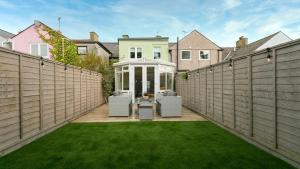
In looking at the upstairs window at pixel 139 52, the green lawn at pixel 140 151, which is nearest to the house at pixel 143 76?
the upstairs window at pixel 139 52

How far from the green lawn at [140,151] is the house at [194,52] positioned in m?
15.9

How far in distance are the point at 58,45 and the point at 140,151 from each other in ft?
54.6

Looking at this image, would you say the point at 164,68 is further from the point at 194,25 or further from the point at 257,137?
the point at 257,137

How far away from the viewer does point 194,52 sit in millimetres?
22312

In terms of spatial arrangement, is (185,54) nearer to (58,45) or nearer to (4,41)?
(58,45)

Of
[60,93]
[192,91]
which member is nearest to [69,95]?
[60,93]

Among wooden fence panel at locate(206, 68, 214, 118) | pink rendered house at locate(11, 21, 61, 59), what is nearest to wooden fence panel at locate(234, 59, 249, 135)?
wooden fence panel at locate(206, 68, 214, 118)

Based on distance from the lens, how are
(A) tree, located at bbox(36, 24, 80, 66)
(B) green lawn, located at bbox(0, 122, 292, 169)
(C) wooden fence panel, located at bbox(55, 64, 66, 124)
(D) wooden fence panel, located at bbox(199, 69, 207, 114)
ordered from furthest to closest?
(A) tree, located at bbox(36, 24, 80, 66)
(D) wooden fence panel, located at bbox(199, 69, 207, 114)
(C) wooden fence panel, located at bbox(55, 64, 66, 124)
(B) green lawn, located at bbox(0, 122, 292, 169)

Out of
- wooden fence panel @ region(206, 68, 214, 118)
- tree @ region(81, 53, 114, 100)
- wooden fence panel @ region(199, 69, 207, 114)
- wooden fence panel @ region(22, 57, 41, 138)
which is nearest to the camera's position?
wooden fence panel @ region(22, 57, 41, 138)

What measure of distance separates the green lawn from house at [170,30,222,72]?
15.9 m

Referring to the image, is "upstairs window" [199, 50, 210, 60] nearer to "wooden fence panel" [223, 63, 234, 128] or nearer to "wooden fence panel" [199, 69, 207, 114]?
"wooden fence panel" [199, 69, 207, 114]

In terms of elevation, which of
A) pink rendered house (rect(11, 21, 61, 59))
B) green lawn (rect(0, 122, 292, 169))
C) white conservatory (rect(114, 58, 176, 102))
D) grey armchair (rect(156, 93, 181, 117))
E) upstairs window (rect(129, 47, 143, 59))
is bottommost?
green lawn (rect(0, 122, 292, 169))

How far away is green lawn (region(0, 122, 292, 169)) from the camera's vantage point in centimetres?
383

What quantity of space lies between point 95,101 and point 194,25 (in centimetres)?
1508
